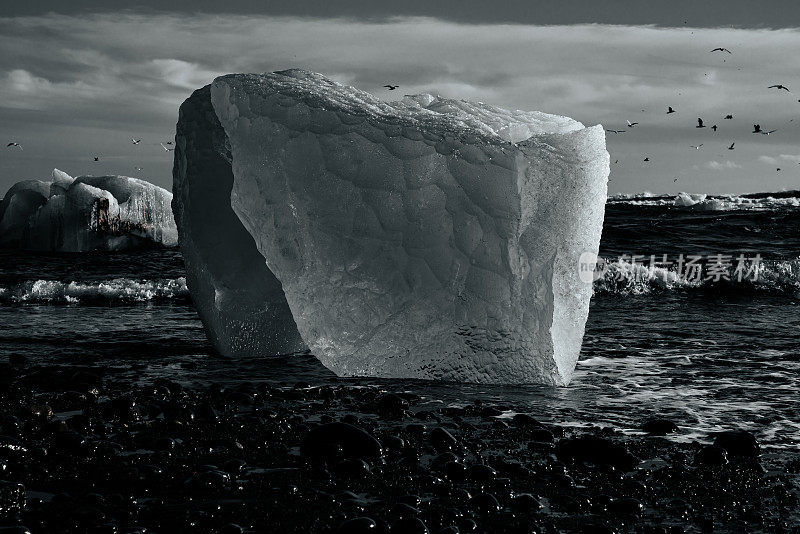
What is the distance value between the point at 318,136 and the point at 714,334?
15.8 ft

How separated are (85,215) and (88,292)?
8.17 m

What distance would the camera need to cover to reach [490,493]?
10.5ft

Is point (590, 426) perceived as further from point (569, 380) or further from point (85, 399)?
point (85, 399)

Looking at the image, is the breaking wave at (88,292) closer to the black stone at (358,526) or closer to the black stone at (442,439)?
the black stone at (442,439)

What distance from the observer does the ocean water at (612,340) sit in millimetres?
4824

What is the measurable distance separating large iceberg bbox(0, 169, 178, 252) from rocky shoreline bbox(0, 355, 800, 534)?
1533cm

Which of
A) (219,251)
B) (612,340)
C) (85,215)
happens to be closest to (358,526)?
(219,251)

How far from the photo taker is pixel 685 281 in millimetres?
13469

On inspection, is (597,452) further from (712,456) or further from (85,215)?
(85,215)

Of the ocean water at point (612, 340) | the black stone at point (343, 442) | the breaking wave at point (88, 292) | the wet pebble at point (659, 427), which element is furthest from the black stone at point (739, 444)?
the breaking wave at point (88, 292)

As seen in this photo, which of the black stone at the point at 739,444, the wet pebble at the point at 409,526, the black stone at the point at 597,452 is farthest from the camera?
the black stone at the point at 739,444

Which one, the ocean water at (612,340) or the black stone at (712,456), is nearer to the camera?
the black stone at (712,456)

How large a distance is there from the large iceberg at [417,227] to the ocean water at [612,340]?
11.4 inches

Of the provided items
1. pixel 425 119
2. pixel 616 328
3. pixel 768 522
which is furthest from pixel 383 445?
pixel 616 328
